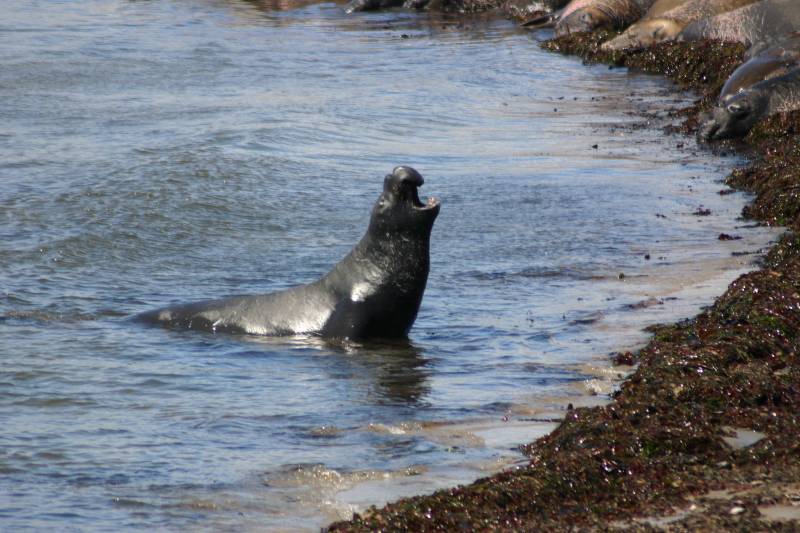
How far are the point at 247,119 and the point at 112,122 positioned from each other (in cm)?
166

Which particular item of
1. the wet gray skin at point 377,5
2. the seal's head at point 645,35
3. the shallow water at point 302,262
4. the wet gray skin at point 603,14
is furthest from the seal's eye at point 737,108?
the wet gray skin at point 377,5

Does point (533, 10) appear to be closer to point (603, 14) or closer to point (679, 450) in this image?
point (603, 14)

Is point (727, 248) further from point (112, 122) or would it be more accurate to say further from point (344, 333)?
point (112, 122)

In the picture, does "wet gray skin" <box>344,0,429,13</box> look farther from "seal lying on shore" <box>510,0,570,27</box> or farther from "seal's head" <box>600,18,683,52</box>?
"seal's head" <box>600,18,683,52</box>

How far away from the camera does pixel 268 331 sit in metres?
7.87

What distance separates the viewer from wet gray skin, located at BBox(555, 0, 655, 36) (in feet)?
77.6

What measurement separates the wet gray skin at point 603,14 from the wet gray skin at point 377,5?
279 inches

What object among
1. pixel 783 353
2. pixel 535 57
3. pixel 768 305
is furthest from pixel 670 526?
pixel 535 57

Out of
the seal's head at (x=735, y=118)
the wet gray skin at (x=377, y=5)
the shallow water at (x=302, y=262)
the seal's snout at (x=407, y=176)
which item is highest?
the wet gray skin at (x=377, y=5)

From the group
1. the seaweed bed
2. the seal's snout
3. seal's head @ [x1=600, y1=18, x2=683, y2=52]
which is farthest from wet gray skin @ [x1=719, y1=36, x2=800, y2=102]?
the seal's snout

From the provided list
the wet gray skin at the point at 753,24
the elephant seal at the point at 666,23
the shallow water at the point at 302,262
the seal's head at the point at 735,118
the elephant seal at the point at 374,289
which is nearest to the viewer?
the shallow water at the point at 302,262

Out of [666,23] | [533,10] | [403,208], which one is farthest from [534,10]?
[403,208]

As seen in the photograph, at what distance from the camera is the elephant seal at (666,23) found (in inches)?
812

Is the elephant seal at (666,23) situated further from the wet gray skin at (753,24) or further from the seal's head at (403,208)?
the seal's head at (403,208)
